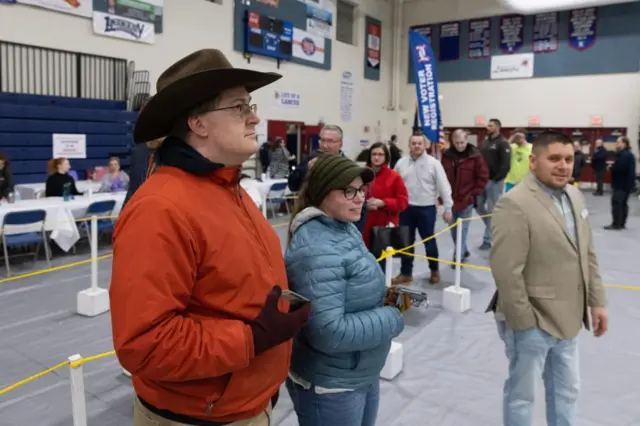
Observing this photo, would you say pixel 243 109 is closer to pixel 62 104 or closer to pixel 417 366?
pixel 417 366

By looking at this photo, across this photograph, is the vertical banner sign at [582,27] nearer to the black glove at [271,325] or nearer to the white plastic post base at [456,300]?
the white plastic post base at [456,300]

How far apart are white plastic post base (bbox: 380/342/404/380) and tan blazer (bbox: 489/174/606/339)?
1.21 m

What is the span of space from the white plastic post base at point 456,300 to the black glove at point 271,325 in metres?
3.67

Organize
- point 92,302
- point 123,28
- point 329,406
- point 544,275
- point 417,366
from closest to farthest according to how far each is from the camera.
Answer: point 329,406 → point 544,275 → point 417,366 → point 92,302 → point 123,28

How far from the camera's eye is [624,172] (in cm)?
879

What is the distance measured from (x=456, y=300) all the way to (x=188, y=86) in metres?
3.96

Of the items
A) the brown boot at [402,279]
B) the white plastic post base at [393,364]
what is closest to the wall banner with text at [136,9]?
the brown boot at [402,279]

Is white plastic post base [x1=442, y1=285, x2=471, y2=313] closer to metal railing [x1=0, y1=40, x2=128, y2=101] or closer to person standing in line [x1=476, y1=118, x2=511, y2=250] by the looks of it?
person standing in line [x1=476, y1=118, x2=511, y2=250]

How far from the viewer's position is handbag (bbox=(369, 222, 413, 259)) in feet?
12.7

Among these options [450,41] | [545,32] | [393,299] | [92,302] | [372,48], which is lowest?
[92,302]

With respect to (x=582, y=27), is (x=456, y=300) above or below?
below

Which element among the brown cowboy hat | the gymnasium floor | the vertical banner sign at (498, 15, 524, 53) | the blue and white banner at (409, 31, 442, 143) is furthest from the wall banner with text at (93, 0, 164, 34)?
the vertical banner sign at (498, 15, 524, 53)

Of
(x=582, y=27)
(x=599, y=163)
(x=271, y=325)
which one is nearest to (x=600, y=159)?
(x=599, y=163)

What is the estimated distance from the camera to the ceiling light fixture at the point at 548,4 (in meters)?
13.8
